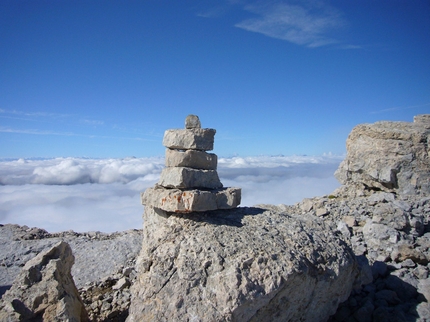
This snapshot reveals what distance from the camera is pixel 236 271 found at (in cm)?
583

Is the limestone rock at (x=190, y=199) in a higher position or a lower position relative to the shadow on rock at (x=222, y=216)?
higher

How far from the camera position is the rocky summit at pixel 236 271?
574cm

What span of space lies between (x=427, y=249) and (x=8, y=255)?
17175 mm

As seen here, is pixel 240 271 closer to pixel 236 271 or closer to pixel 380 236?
pixel 236 271

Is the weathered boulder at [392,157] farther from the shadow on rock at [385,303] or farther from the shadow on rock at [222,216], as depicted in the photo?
the shadow on rock at [222,216]

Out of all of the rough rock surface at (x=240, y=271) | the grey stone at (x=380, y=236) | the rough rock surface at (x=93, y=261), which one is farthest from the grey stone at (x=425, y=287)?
the rough rock surface at (x=93, y=261)

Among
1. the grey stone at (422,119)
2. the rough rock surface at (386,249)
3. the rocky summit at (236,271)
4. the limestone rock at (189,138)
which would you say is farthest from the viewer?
the grey stone at (422,119)

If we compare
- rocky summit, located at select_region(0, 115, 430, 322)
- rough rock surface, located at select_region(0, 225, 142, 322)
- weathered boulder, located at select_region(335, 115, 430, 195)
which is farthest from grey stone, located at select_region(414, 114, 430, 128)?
rough rock surface, located at select_region(0, 225, 142, 322)

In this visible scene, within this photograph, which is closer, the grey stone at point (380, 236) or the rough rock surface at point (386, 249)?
the rough rock surface at point (386, 249)

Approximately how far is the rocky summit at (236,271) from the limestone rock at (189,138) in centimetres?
5

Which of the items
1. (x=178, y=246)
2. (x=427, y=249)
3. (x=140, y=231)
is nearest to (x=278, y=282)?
(x=178, y=246)

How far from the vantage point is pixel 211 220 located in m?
7.36

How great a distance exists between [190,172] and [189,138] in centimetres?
90

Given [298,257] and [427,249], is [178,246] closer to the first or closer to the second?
[298,257]
